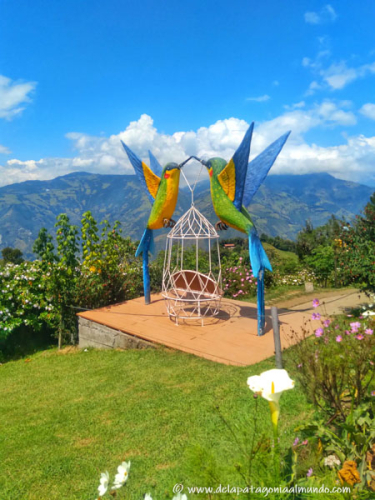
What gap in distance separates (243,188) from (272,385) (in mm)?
5156

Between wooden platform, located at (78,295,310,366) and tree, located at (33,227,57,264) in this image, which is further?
tree, located at (33,227,57,264)

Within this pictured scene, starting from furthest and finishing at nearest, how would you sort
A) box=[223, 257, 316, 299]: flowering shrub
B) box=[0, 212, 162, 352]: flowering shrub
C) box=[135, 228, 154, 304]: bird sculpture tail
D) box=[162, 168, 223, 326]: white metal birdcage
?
box=[223, 257, 316, 299]: flowering shrub
box=[135, 228, 154, 304]: bird sculpture tail
box=[0, 212, 162, 352]: flowering shrub
box=[162, 168, 223, 326]: white metal birdcage

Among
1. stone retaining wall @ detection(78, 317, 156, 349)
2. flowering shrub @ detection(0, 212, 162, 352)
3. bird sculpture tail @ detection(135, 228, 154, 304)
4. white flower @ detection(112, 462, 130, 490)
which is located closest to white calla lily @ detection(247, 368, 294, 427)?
white flower @ detection(112, 462, 130, 490)

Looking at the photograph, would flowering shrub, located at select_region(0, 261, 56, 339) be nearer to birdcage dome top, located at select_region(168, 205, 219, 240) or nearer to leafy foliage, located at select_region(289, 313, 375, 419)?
birdcage dome top, located at select_region(168, 205, 219, 240)

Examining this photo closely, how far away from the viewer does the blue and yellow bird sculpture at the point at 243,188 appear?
604 centimetres

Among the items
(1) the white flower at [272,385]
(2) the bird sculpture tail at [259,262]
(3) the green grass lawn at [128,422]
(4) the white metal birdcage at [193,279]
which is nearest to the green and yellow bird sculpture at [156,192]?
(4) the white metal birdcage at [193,279]

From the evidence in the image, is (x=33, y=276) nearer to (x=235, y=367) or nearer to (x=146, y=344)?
(x=146, y=344)

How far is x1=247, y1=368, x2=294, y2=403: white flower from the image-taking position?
141 cm

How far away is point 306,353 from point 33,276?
6.75m

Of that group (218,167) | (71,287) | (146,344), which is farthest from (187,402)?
(71,287)

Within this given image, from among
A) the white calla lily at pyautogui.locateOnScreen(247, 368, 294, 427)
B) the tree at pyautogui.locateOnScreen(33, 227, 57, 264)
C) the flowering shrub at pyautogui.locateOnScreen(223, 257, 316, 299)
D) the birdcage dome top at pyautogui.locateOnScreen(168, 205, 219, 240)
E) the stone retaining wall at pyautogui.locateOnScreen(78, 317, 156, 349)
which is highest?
the birdcage dome top at pyautogui.locateOnScreen(168, 205, 219, 240)

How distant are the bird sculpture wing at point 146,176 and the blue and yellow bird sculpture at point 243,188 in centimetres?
174

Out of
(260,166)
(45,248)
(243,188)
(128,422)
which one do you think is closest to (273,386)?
(128,422)

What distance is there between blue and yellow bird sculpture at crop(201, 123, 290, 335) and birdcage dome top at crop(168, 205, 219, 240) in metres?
0.35
